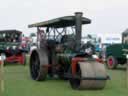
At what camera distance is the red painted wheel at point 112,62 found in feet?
67.0

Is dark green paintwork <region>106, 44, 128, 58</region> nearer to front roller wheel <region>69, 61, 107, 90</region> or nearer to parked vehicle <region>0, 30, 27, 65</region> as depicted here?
parked vehicle <region>0, 30, 27, 65</region>

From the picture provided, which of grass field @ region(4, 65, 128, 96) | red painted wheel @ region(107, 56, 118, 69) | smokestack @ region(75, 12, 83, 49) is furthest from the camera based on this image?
red painted wheel @ region(107, 56, 118, 69)

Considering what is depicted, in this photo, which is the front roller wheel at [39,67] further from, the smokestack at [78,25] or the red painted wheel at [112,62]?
the red painted wheel at [112,62]

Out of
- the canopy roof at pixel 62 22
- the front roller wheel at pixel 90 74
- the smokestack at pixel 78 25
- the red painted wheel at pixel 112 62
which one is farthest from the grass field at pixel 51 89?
the red painted wheel at pixel 112 62

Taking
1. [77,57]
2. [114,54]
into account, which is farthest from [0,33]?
[77,57]

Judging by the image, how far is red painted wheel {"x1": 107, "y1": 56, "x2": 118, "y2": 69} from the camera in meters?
20.4

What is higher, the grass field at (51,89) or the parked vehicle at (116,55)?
the parked vehicle at (116,55)

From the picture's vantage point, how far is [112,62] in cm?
2058

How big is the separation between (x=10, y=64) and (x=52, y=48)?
384 inches

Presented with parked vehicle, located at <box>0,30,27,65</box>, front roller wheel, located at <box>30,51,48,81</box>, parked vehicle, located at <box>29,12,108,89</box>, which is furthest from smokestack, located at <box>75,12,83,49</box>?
parked vehicle, located at <box>0,30,27,65</box>

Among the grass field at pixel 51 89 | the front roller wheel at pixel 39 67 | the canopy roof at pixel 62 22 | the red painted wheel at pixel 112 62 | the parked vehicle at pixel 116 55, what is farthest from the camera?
the red painted wheel at pixel 112 62

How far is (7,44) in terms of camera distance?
23.3 meters

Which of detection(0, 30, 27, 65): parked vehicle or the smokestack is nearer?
the smokestack

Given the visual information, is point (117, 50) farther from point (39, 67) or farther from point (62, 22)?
point (62, 22)
